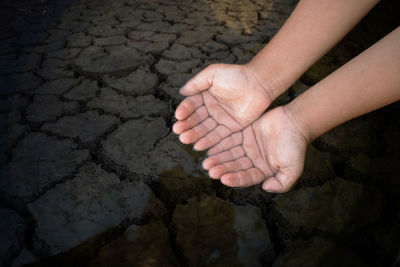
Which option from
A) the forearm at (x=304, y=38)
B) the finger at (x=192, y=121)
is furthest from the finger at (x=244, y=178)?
the forearm at (x=304, y=38)

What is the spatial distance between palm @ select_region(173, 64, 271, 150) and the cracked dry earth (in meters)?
0.12

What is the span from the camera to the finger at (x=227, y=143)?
36.0 inches

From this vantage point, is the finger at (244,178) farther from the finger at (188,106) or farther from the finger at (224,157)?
the finger at (188,106)

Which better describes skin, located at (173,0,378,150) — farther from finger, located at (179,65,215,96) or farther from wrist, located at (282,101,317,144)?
wrist, located at (282,101,317,144)

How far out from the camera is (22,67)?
62.4 inches

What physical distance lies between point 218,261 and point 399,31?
82 cm

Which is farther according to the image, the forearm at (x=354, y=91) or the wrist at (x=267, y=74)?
the wrist at (x=267, y=74)

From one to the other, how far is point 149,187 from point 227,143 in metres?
0.34

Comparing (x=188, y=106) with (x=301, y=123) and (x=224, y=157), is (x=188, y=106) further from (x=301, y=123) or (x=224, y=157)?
(x=301, y=123)

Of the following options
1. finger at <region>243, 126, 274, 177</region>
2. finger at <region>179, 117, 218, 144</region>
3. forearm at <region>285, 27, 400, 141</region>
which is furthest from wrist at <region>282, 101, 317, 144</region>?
finger at <region>179, 117, 218, 144</region>

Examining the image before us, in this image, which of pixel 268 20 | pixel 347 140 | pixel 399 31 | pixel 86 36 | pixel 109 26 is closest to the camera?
pixel 399 31

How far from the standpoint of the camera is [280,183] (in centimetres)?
78

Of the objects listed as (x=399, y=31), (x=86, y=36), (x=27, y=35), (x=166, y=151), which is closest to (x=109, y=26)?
(x=86, y=36)

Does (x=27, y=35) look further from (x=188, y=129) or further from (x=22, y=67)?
(x=188, y=129)
